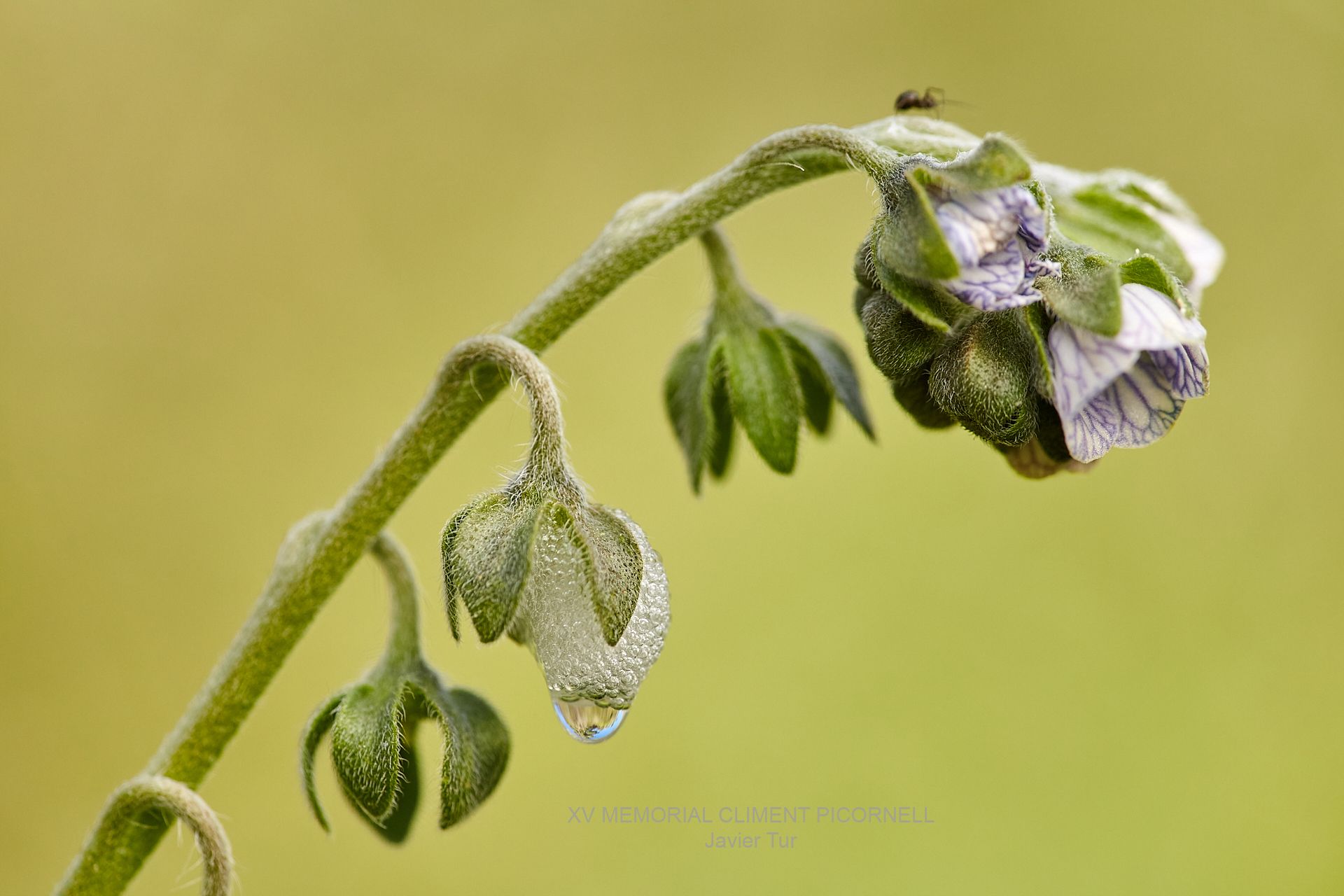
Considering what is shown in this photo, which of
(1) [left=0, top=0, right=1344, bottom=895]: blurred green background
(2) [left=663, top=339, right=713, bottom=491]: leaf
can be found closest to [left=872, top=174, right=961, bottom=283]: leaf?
(2) [left=663, top=339, right=713, bottom=491]: leaf

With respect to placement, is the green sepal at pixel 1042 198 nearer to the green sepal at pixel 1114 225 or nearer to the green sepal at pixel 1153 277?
the green sepal at pixel 1153 277

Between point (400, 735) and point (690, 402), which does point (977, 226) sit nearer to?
point (690, 402)

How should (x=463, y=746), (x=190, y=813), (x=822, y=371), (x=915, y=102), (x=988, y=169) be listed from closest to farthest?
1. (x=988, y=169)
2. (x=190, y=813)
3. (x=463, y=746)
4. (x=822, y=371)
5. (x=915, y=102)

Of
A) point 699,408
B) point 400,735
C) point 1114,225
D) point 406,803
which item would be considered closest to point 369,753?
point 400,735

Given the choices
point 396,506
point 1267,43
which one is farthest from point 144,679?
point 1267,43

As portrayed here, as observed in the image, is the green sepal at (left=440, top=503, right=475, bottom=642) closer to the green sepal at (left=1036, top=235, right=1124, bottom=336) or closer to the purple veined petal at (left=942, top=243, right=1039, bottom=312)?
the purple veined petal at (left=942, top=243, right=1039, bottom=312)

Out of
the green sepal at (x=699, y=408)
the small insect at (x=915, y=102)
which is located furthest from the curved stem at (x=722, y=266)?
the small insect at (x=915, y=102)
